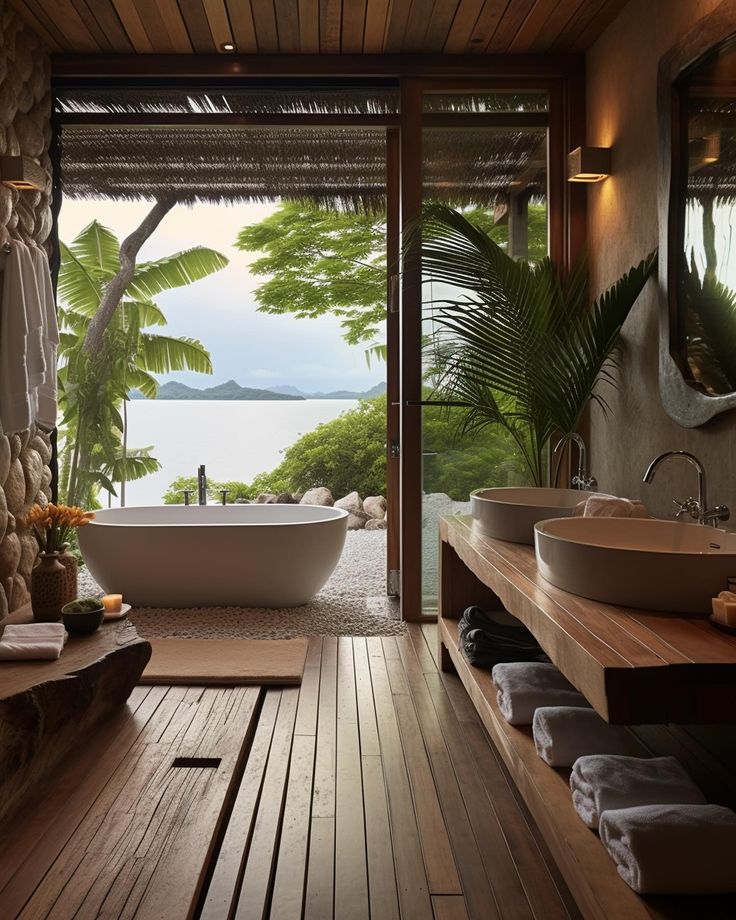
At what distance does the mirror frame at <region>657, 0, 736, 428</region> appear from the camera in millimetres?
2664

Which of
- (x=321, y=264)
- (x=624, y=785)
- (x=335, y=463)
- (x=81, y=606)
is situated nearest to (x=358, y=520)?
(x=335, y=463)

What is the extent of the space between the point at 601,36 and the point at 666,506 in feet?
7.19

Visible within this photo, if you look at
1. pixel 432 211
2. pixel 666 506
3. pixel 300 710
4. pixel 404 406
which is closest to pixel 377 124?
pixel 432 211

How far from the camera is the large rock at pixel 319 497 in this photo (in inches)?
353

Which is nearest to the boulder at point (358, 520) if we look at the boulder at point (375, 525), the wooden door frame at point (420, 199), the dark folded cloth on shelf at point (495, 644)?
the boulder at point (375, 525)

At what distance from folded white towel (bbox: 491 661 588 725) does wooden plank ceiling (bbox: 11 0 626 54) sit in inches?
107

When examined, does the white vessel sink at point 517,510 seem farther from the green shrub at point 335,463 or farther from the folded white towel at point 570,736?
the green shrub at point 335,463

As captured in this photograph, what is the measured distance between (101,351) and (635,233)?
443 cm

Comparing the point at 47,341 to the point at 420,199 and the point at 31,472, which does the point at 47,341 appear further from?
the point at 420,199

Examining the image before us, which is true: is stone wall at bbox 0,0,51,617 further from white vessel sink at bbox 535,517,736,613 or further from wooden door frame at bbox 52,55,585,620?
white vessel sink at bbox 535,517,736,613

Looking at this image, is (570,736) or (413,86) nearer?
(570,736)

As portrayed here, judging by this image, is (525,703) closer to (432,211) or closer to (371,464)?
(432,211)

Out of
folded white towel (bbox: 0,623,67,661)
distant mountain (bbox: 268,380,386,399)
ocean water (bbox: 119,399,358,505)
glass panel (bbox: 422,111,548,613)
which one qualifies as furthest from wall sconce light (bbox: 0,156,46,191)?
distant mountain (bbox: 268,380,386,399)

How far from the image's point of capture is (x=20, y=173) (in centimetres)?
364
